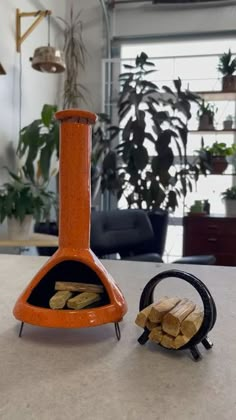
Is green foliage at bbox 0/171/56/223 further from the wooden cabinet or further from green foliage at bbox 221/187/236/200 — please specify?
green foliage at bbox 221/187/236/200

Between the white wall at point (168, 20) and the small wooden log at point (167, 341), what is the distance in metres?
3.40

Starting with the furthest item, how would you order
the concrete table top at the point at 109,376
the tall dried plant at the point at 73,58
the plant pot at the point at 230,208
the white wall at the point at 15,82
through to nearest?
the tall dried plant at the point at 73,58
the plant pot at the point at 230,208
the white wall at the point at 15,82
the concrete table top at the point at 109,376

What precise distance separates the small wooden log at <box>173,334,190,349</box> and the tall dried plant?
3.15m

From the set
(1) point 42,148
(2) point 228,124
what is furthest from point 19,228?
(2) point 228,124

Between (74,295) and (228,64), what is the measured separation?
3.09 m

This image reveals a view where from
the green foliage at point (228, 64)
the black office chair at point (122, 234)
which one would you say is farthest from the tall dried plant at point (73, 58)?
the black office chair at point (122, 234)

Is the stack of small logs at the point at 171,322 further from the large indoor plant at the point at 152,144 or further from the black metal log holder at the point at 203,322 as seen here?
the large indoor plant at the point at 152,144

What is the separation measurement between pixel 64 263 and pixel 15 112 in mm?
2152

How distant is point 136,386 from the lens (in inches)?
15.8

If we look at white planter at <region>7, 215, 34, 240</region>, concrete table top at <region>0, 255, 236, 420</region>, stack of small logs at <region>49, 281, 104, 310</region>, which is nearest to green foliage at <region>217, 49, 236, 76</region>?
white planter at <region>7, 215, 34, 240</region>

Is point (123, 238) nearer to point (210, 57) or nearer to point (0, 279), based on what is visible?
point (0, 279)

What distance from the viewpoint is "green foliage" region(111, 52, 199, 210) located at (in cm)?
301

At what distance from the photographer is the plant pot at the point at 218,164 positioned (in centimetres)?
318

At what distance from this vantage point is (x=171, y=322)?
464mm
